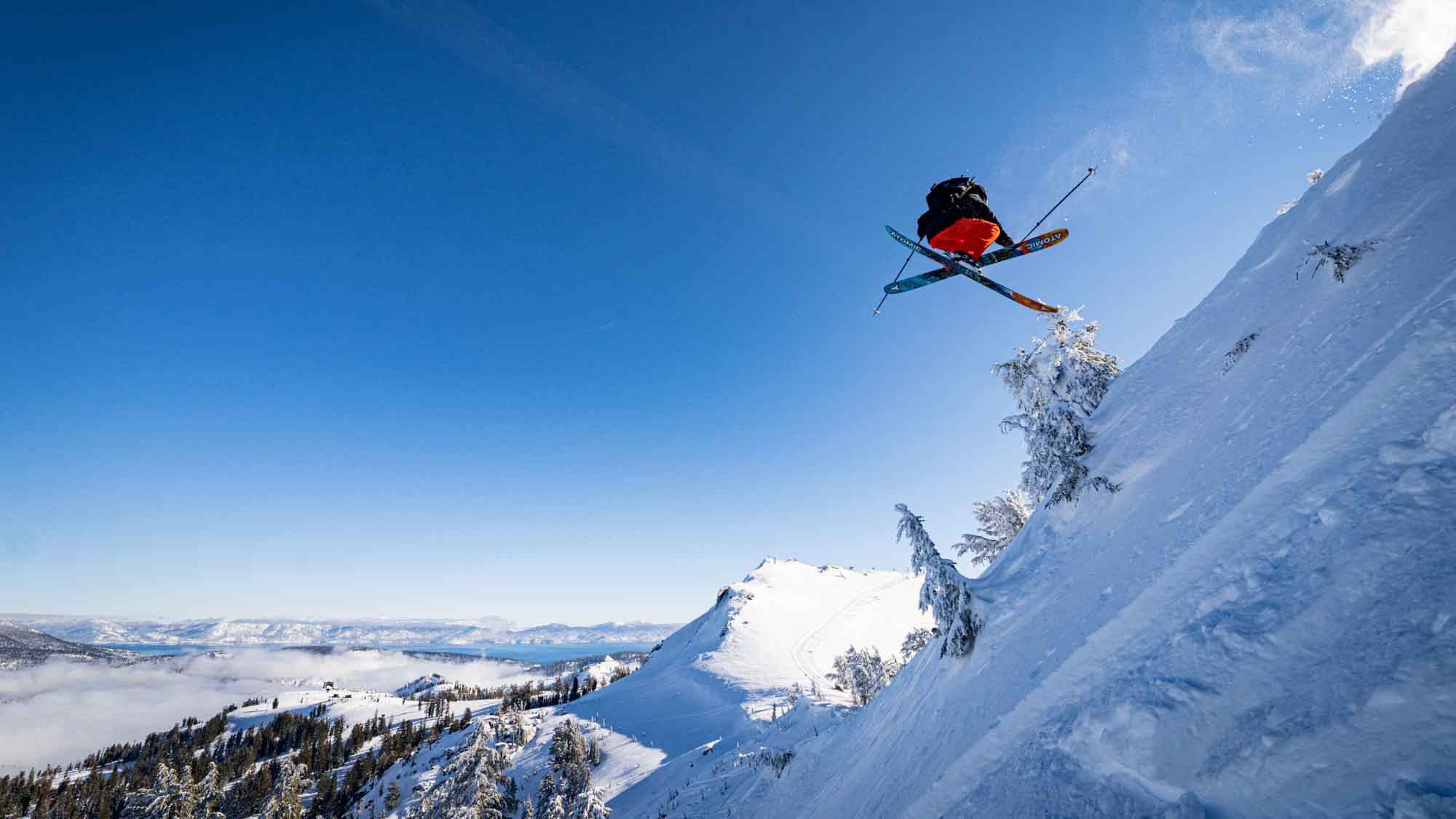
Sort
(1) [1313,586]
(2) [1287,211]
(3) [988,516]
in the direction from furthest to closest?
(3) [988,516] → (2) [1287,211] → (1) [1313,586]

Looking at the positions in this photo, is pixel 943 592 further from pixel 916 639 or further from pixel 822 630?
pixel 822 630

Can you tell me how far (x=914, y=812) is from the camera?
7.96m

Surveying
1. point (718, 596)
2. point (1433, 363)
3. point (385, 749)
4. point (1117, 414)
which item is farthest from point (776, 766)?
point (385, 749)

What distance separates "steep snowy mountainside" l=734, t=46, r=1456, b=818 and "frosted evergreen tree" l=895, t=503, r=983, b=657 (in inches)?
12.9

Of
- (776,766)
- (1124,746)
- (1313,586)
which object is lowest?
(776,766)

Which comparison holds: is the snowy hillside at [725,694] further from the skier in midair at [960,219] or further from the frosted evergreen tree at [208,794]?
the skier in midair at [960,219]

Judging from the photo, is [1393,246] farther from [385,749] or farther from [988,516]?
[385,749]

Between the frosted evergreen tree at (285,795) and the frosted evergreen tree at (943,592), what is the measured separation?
3551 cm

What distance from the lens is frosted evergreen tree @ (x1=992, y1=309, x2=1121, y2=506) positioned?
1318 centimetres

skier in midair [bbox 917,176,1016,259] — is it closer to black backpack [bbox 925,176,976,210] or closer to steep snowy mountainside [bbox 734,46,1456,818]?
black backpack [bbox 925,176,976,210]

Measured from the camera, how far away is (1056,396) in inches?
593

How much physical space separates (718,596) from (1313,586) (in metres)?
99.7

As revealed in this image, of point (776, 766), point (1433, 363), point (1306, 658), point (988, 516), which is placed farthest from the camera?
point (988, 516)

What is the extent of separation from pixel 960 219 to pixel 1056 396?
19.5ft
